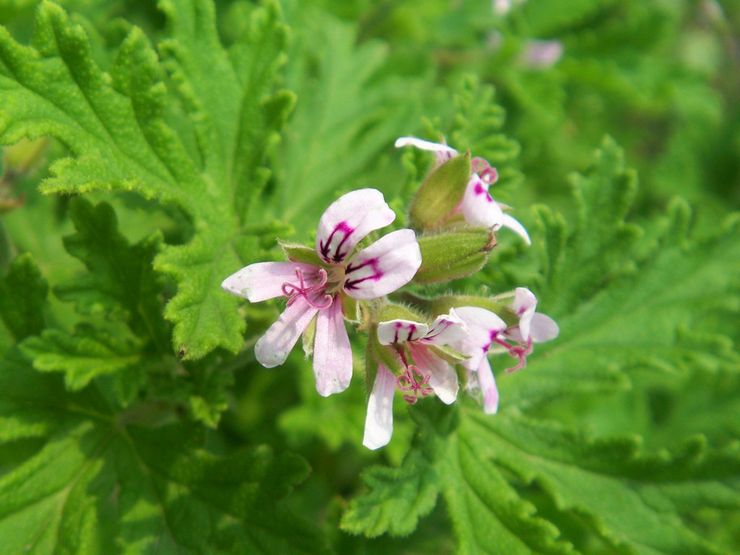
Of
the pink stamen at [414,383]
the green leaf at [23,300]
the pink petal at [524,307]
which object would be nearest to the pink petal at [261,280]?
the pink stamen at [414,383]

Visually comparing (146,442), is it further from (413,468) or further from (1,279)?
(413,468)

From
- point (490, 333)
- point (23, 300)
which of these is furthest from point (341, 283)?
point (23, 300)

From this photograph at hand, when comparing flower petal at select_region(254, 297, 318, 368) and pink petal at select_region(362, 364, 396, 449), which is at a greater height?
flower petal at select_region(254, 297, 318, 368)

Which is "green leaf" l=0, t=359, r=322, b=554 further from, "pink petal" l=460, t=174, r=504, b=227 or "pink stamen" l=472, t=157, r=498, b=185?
"pink stamen" l=472, t=157, r=498, b=185

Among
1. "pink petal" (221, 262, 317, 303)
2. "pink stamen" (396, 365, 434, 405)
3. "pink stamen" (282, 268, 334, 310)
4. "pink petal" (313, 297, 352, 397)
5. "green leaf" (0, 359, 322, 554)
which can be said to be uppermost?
"pink petal" (221, 262, 317, 303)

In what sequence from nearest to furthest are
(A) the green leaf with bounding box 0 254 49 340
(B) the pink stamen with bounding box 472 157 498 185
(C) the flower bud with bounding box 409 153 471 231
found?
(C) the flower bud with bounding box 409 153 471 231
(B) the pink stamen with bounding box 472 157 498 185
(A) the green leaf with bounding box 0 254 49 340

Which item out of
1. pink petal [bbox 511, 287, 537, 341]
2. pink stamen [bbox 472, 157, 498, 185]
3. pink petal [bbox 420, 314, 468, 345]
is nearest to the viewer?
pink petal [bbox 420, 314, 468, 345]

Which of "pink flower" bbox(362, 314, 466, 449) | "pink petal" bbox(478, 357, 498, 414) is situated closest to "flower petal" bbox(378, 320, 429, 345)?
"pink flower" bbox(362, 314, 466, 449)
